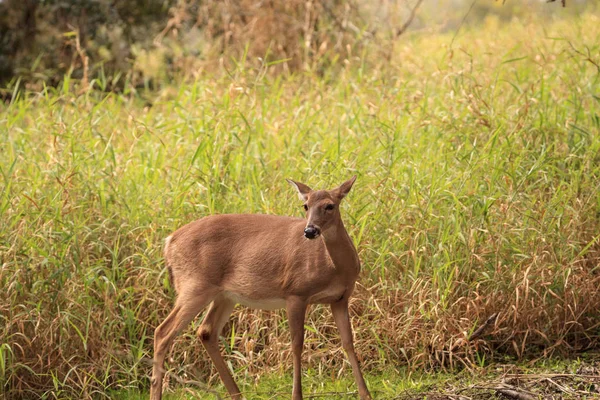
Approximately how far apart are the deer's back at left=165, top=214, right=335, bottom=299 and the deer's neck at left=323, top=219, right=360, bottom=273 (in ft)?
0.29

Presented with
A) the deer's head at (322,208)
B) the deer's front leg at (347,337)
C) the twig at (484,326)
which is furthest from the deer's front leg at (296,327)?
the twig at (484,326)

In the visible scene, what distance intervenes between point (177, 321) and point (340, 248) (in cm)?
105

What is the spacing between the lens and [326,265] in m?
4.76

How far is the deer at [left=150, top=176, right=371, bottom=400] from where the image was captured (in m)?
4.75

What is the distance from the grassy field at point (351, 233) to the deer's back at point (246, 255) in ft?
2.09

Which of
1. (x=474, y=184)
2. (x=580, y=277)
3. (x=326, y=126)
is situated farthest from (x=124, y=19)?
(x=580, y=277)

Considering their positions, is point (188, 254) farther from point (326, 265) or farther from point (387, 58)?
point (387, 58)

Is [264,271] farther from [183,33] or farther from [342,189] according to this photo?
[183,33]

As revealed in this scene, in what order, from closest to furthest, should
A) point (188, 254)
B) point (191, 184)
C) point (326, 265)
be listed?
point (326, 265) → point (188, 254) → point (191, 184)

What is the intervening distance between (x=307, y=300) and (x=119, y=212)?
220 cm

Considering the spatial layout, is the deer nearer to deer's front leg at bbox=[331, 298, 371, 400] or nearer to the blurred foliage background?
deer's front leg at bbox=[331, 298, 371, 400]

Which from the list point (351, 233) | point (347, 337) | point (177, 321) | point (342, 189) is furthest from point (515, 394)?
point (177, 321)

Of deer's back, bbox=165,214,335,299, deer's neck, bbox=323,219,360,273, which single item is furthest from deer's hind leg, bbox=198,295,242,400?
deer's neck, bbox=323,219,360,273

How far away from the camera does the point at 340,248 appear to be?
473 cm
